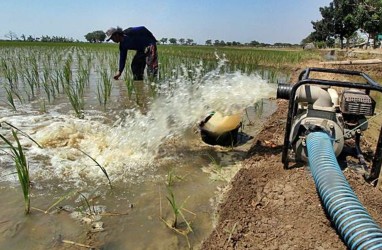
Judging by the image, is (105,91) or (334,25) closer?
(105,91)

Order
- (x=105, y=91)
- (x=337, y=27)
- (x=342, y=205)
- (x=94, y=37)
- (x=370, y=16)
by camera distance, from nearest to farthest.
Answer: (x=342, y=205)
(x=105, y=91)
(x=370, y=16)
(x=337, y=27)
(x=94, y=37)

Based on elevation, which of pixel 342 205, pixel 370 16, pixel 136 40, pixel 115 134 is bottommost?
pixel 115 134

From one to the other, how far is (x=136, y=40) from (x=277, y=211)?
5.12 metres

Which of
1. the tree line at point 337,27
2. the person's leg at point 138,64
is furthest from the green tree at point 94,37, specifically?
the person's leg at point 138,64

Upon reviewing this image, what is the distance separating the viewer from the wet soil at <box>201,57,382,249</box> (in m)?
1.66

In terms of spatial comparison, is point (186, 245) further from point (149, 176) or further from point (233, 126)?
point (233, 126)

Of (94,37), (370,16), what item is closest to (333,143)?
(370,16)

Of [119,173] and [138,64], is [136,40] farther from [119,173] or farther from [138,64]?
[119,173]

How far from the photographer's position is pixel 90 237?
Result: 74.7 inches

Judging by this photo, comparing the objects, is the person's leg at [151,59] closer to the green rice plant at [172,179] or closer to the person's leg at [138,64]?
the person's leg at [138,64]

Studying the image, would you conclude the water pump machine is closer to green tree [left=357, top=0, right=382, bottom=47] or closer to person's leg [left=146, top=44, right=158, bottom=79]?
person's leg [left=146, top=44, right=158, bottom=79]

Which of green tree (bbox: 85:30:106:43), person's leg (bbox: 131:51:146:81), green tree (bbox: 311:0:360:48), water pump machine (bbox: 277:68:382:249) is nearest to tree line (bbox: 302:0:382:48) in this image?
green tree (bbox: 311:0:360:48)

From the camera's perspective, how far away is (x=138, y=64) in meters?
6.79

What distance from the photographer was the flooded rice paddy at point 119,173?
195cm
